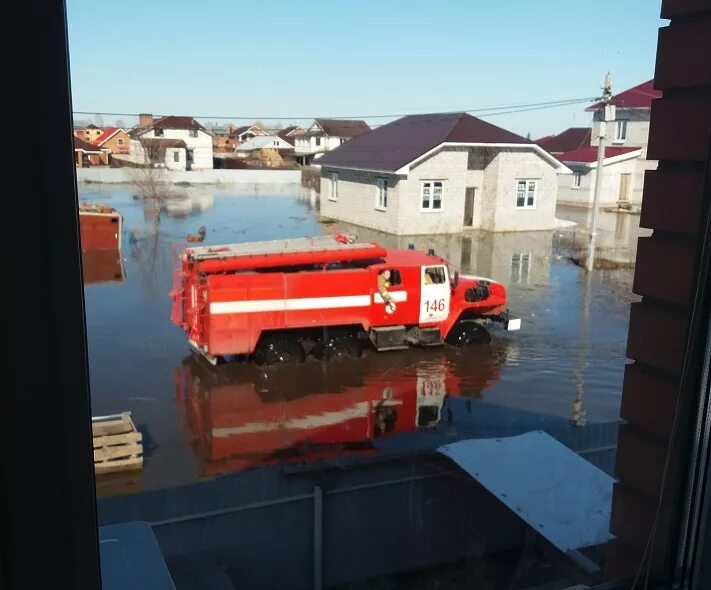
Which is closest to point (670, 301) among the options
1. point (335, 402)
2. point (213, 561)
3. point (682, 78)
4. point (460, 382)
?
point (682, 78)

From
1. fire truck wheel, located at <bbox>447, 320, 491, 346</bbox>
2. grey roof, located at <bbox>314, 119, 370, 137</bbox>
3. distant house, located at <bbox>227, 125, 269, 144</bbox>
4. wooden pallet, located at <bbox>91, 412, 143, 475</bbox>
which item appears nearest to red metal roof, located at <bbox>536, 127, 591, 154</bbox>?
grey roof, located at <bbox>314, 119, 370, 137</bbox>

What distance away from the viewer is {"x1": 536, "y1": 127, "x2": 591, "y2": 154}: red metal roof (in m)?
20.8

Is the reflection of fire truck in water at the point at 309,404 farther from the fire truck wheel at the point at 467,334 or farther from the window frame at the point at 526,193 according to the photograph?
the window frame at the point at 526,193

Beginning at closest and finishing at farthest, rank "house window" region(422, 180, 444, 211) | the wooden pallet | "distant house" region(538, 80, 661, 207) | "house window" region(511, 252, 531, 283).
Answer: the wooden pallet → "distant house" region(538, 80, 661, 207) → "house window" region(511, 252, 531, 283) → "house window" region(422, 180, 444, 211)

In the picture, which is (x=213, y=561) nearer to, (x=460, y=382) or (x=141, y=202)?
(x=460, y=382)

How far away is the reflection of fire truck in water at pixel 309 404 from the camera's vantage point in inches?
246

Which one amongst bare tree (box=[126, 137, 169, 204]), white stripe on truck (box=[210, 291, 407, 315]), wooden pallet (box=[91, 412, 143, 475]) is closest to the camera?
wooden pallet (box=[91, 412, 143, 475])

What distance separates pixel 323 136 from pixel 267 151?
105 inches

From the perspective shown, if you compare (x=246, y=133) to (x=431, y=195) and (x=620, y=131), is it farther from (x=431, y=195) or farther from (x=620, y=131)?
(x=620, y=131)

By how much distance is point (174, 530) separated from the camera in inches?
142

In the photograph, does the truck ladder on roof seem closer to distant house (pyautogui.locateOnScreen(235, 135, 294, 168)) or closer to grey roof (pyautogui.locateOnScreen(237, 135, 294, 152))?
distant house (pyautogui.locateOnScreen(235, 135, 294, 168))

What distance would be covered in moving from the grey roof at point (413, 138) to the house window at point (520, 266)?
3.67 metres

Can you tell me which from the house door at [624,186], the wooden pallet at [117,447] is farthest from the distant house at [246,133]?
the wooden pallet at [117,447]

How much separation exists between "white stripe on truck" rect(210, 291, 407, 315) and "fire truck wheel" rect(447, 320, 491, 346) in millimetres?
1027
